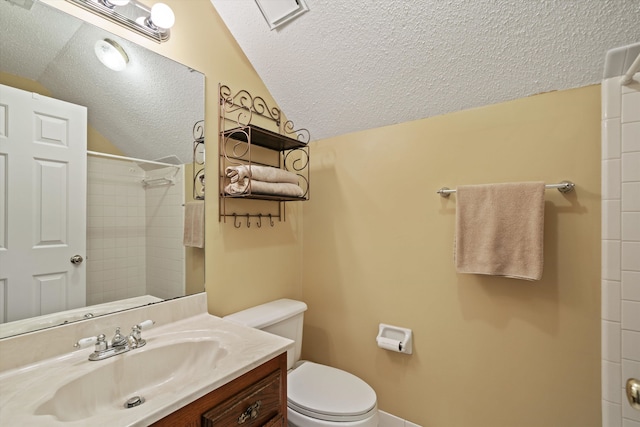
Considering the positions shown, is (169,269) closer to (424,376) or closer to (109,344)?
(109,344)

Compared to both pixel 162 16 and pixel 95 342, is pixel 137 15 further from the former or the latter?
pixel 95 342

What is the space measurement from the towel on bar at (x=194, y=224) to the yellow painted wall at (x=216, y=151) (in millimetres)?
35

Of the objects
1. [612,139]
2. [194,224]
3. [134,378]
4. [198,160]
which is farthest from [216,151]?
[612,139]

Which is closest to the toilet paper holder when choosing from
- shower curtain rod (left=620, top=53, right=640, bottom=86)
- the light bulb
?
shower curtain rod (left=620, top=53, right=640, bottom=86)

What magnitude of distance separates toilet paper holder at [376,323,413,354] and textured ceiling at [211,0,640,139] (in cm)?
115

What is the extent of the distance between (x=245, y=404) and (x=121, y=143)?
1.05 meters

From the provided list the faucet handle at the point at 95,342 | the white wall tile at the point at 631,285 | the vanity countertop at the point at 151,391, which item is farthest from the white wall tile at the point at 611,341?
the faucet handle at the point at 95,342

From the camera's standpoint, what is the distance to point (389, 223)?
1.58 m

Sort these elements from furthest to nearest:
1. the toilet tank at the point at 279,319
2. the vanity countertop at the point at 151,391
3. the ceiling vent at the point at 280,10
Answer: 1. the toilet tank at the point at 279,319
2. the ceiling vent at the point at 280,10
3. the vanity countertop at the point at 151,391

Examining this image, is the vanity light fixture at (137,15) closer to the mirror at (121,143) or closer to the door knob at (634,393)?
the mirror at (121,143)

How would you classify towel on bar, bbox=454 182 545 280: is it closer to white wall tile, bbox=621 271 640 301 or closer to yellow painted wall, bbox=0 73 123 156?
white wall tile, bbox=621 271 640 301

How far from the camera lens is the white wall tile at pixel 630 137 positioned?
95 centimetres

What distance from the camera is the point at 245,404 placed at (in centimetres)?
86

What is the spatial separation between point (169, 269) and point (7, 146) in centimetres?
66
